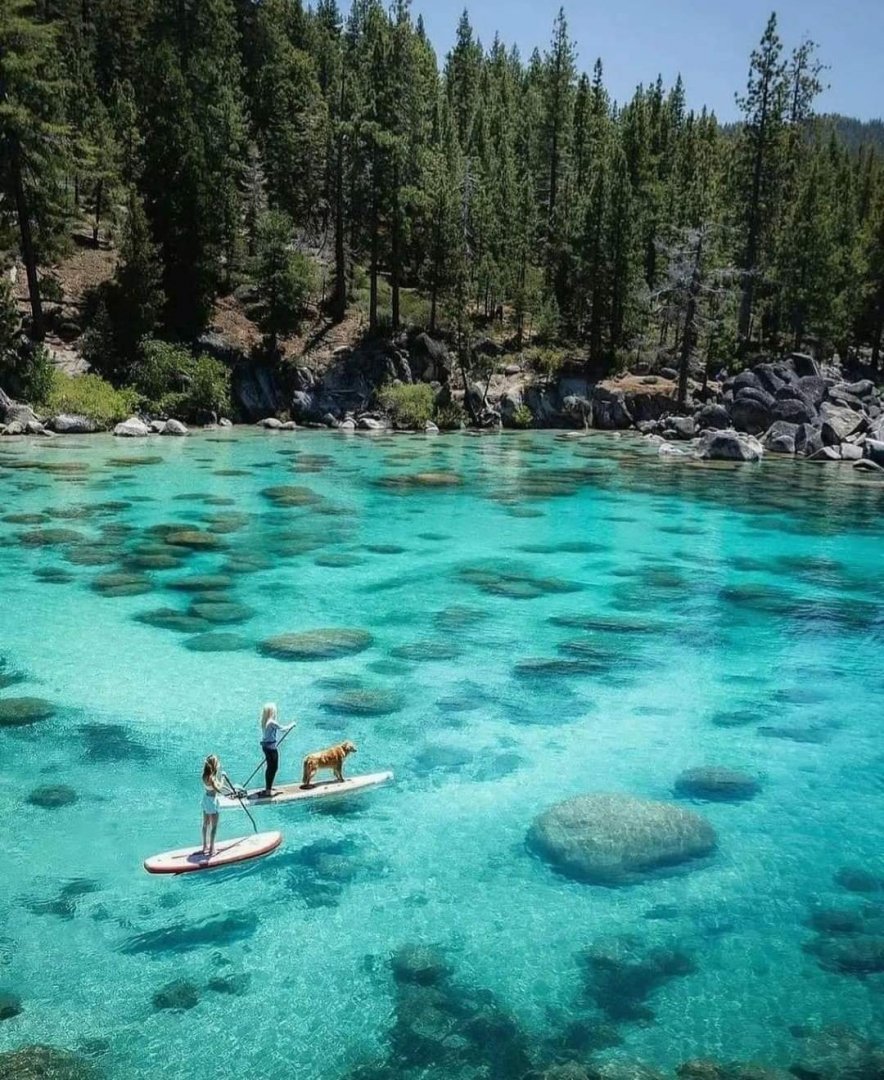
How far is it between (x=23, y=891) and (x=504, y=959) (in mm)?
5378

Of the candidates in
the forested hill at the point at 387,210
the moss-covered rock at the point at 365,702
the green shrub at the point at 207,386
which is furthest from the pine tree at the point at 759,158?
the moss-covered rock at the point at 365,702

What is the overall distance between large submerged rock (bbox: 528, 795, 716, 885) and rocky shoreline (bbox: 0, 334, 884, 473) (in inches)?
1538

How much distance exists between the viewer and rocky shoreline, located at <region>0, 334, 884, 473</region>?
163ft

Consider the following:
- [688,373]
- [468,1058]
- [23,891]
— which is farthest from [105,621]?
[688,373]

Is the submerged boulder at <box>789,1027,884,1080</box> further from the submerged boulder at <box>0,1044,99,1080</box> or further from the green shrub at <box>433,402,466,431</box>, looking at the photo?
the green shrub at <box>433,402,466,431</box>

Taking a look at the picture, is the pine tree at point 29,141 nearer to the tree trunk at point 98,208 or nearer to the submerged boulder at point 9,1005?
the tree trunk at point 98,208

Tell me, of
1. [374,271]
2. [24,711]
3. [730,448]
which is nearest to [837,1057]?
[24,711]

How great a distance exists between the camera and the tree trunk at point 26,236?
4872 centimetres

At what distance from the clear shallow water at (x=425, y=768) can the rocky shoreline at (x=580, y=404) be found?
20.8m

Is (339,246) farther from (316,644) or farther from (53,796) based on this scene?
(53,796)

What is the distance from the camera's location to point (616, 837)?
1103 centimetres

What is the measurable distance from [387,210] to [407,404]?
14.3 metres

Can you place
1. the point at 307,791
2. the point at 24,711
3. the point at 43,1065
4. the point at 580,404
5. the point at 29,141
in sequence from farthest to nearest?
the point at 580,404, the point at 29,141, the point at 24,711, the point at 307,791, the point at 43,1065

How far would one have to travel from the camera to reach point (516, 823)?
11.7 metres
